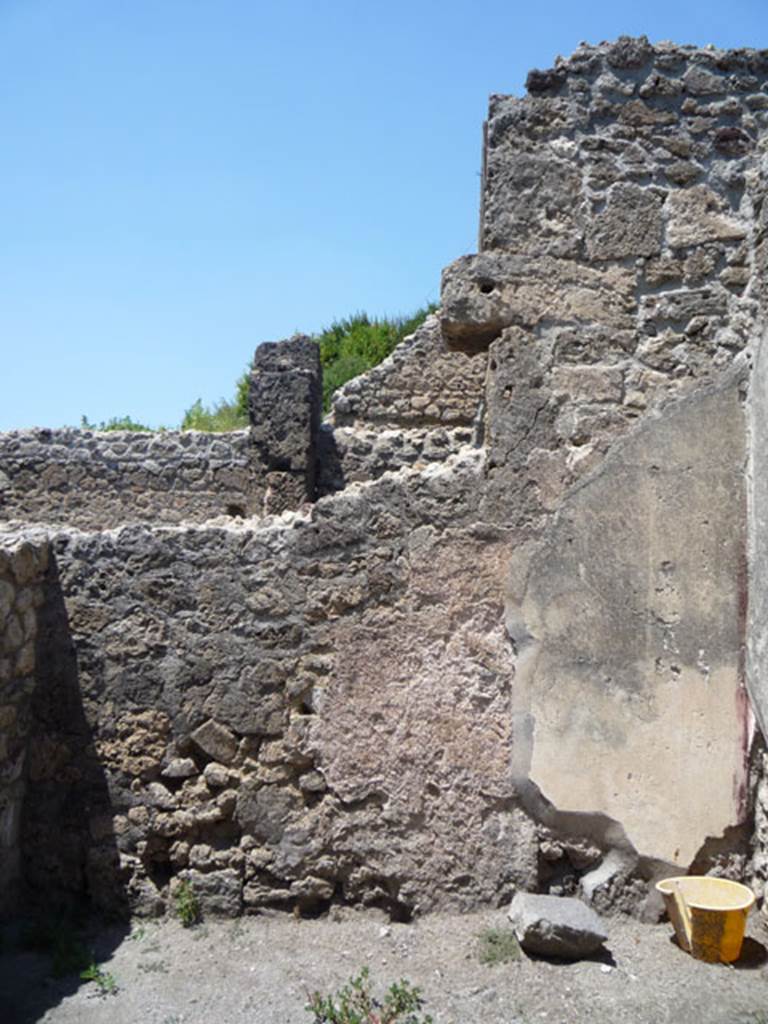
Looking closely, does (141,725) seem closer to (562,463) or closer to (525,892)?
(525,892)

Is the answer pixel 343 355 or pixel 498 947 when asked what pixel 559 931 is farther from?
pixel 343 355

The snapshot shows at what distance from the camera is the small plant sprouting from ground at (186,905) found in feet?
13.6

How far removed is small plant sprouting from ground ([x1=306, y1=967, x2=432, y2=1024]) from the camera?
333 cm

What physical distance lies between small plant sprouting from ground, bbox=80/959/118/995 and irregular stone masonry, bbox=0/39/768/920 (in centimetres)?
48

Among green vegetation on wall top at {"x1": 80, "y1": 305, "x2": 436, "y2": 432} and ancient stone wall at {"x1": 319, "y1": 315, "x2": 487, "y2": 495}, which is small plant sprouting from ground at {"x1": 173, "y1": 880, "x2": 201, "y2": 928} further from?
green vegetation on wall top at {"x1": 80, "y1": 305, "x2": 436, "y2": 432}

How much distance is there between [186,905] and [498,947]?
132 cm

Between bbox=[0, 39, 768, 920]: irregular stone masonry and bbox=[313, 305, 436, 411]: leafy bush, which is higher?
bbox=[313, 305, 436, 411]: leafy bush

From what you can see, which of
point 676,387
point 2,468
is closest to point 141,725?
point 676,387

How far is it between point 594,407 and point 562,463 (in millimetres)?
273

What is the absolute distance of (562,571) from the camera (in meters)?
4.05

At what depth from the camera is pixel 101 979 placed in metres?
3.70

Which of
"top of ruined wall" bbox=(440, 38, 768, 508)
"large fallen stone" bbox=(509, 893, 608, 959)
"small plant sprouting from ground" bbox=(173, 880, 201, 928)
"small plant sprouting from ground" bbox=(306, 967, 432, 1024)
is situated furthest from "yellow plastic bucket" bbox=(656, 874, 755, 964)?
"small plant sprouting from ground" bbox=(173, 880, 201, 928)

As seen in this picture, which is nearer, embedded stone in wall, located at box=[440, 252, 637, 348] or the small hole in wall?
the small hole in wall

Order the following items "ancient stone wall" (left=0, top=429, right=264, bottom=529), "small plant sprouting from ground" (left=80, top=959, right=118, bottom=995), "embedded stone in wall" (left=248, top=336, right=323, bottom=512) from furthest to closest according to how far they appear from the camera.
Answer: "ancient stone wall" (left=0, top=429, right=264, bottom=529) < "embedded stone in wall" (left=248, top=336, right=323, bottom=512) < "small plant sprouting from ground" (left=80, top=959, right=118, bottom=995)
